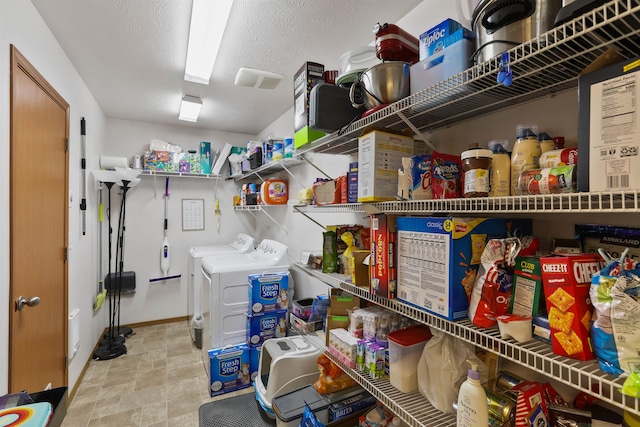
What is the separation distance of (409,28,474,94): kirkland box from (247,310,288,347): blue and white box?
2.28 m

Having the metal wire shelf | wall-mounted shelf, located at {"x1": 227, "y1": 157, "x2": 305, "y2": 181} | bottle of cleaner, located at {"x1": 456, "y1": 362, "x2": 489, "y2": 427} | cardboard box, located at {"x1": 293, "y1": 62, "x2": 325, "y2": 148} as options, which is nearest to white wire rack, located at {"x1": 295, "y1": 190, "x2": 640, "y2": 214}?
bottle of cleaner, located at {"x1": 456, "y1": 362, "x2": 489, "y2": 427}

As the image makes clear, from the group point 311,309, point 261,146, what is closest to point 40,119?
point 261,146

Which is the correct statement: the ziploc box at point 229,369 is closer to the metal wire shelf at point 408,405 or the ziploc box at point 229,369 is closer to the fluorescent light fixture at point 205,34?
the metal wire shelf at point 408,405

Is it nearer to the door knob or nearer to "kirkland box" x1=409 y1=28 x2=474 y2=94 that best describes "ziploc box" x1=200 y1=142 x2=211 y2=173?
the door knob

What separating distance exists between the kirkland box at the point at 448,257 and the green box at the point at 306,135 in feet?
2.76

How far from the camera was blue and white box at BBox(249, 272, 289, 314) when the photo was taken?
104 inches

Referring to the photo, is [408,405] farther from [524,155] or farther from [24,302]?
[24,302]

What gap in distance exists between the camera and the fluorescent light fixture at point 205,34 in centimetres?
162

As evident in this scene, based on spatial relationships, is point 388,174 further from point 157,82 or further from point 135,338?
point 135,338

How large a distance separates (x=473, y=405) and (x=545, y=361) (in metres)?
0.28

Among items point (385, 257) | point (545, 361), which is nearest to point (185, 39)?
point (385, 257)

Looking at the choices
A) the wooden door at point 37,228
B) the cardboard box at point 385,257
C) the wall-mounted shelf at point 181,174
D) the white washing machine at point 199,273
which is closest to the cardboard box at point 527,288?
the cardboard box at point 385,257

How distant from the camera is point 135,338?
12.0 feet

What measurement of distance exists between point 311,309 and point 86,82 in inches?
113
